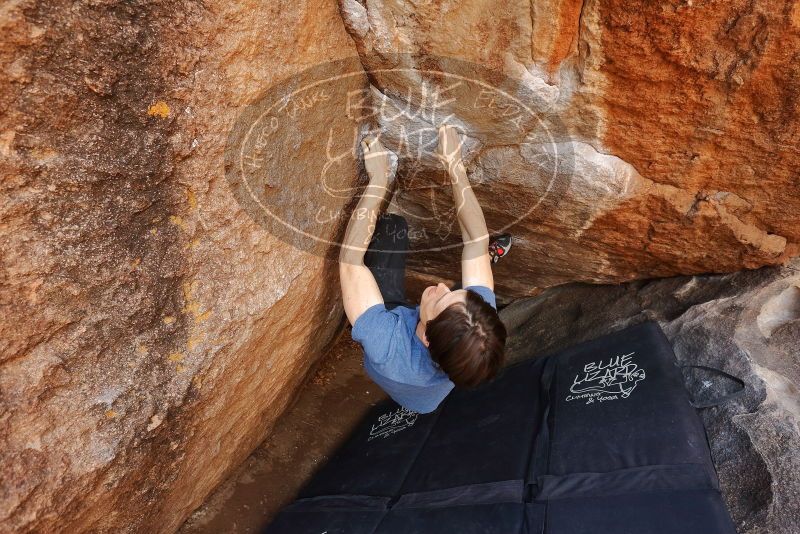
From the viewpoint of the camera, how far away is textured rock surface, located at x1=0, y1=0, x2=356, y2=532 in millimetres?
1030

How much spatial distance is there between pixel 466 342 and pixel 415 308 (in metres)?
0.40

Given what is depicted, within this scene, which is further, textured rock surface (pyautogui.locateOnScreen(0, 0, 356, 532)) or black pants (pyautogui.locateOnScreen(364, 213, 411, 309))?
black pants (pyautogui.locateOnScreen(364, 213, 411, 309))

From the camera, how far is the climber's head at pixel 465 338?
148 cm

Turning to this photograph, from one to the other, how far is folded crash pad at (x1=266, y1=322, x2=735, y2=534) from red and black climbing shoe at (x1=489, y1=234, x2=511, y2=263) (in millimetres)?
443

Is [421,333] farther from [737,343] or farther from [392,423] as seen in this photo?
[737,343]

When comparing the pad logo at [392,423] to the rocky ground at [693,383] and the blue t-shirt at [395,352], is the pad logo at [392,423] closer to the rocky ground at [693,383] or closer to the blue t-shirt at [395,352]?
the rocky ground at [693,383]

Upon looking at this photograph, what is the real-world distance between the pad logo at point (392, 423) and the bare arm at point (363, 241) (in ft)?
2.39

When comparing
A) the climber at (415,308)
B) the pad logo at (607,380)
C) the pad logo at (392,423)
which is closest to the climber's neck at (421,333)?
the climber at (415,308)

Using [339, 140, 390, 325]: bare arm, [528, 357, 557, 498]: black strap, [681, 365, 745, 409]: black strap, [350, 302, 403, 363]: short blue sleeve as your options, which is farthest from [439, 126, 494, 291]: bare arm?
[681, 365, 745, 409]: black strap

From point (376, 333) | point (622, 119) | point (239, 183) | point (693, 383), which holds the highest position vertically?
point (239, 183)

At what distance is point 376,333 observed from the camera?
1.63 m

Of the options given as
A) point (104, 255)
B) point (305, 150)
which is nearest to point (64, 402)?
point (104, 255)

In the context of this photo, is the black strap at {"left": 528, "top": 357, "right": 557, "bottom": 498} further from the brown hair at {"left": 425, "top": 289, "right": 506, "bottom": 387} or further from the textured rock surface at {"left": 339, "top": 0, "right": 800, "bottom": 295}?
the textured rock surface at {"left": 339, "top": 0, "right": 800, "bottom": 295}

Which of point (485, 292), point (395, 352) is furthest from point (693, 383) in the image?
point (395, 352)
